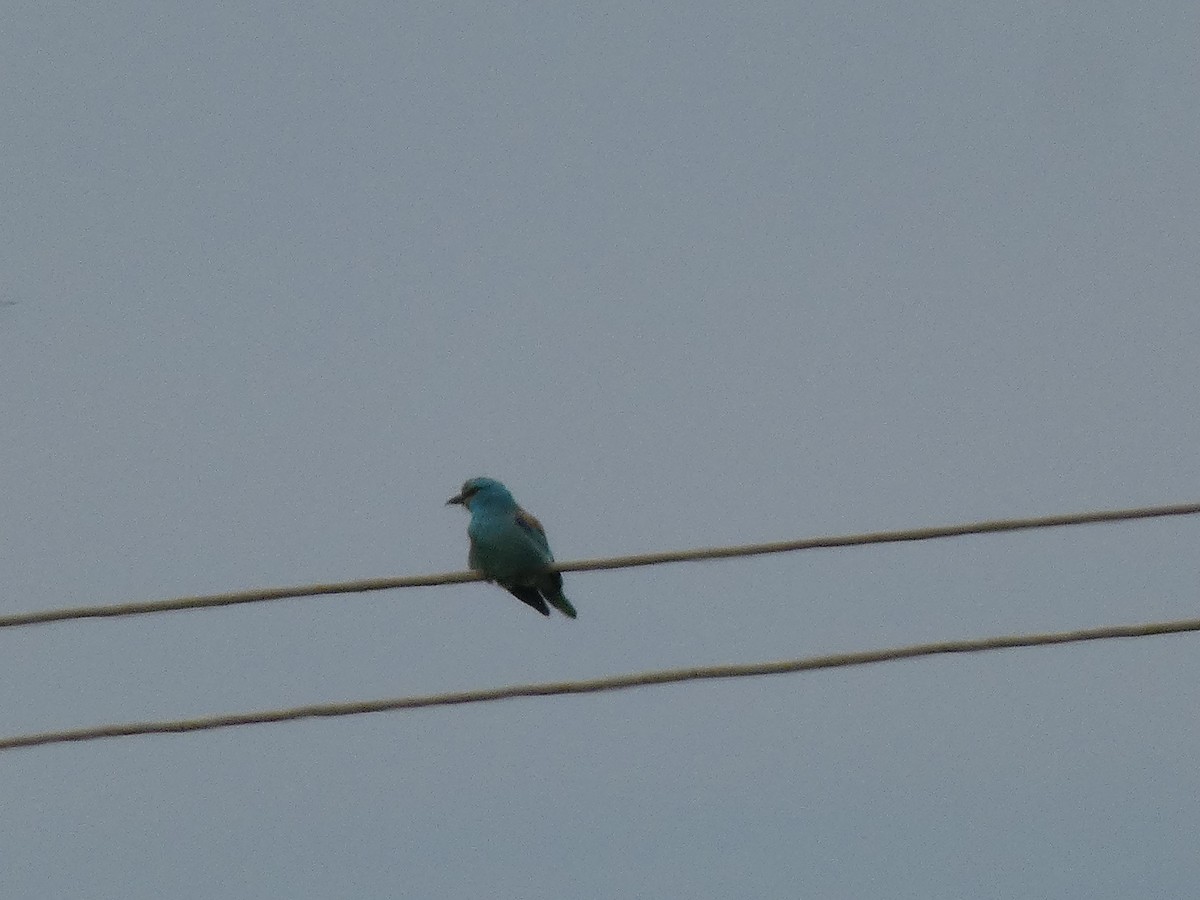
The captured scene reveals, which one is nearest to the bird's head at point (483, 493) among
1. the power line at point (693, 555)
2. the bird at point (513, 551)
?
the bird at point (513, 551)

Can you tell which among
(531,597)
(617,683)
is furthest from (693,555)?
(531,597)

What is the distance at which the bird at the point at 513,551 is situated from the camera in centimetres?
1123

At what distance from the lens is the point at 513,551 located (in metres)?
11.3

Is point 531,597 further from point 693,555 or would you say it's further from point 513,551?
point 693,555

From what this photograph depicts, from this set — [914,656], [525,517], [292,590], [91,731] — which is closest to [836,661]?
[914,656]

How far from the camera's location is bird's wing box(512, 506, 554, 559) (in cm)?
1162

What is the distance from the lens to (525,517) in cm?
1176

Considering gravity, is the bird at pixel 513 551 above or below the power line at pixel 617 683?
above

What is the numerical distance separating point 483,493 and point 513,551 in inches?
30.5

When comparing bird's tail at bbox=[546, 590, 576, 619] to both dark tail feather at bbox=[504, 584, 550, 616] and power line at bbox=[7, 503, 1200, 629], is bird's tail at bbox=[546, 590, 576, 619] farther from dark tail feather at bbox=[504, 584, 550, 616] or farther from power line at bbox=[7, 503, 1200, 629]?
power line at bbox=[7, 503, 1200, 629]

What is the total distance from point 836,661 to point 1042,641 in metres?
0.60

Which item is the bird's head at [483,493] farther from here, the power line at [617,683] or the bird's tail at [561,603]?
the power line at [617,683]

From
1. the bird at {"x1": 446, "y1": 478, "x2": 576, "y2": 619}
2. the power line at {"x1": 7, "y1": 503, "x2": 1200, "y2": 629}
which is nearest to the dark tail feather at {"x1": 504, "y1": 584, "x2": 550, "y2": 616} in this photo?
the bird at {"x1": 446, "y1": 478, "x2": 576, "y2": 619}

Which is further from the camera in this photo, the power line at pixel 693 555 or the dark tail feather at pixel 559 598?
the dark tail feather at pixel 559 598
